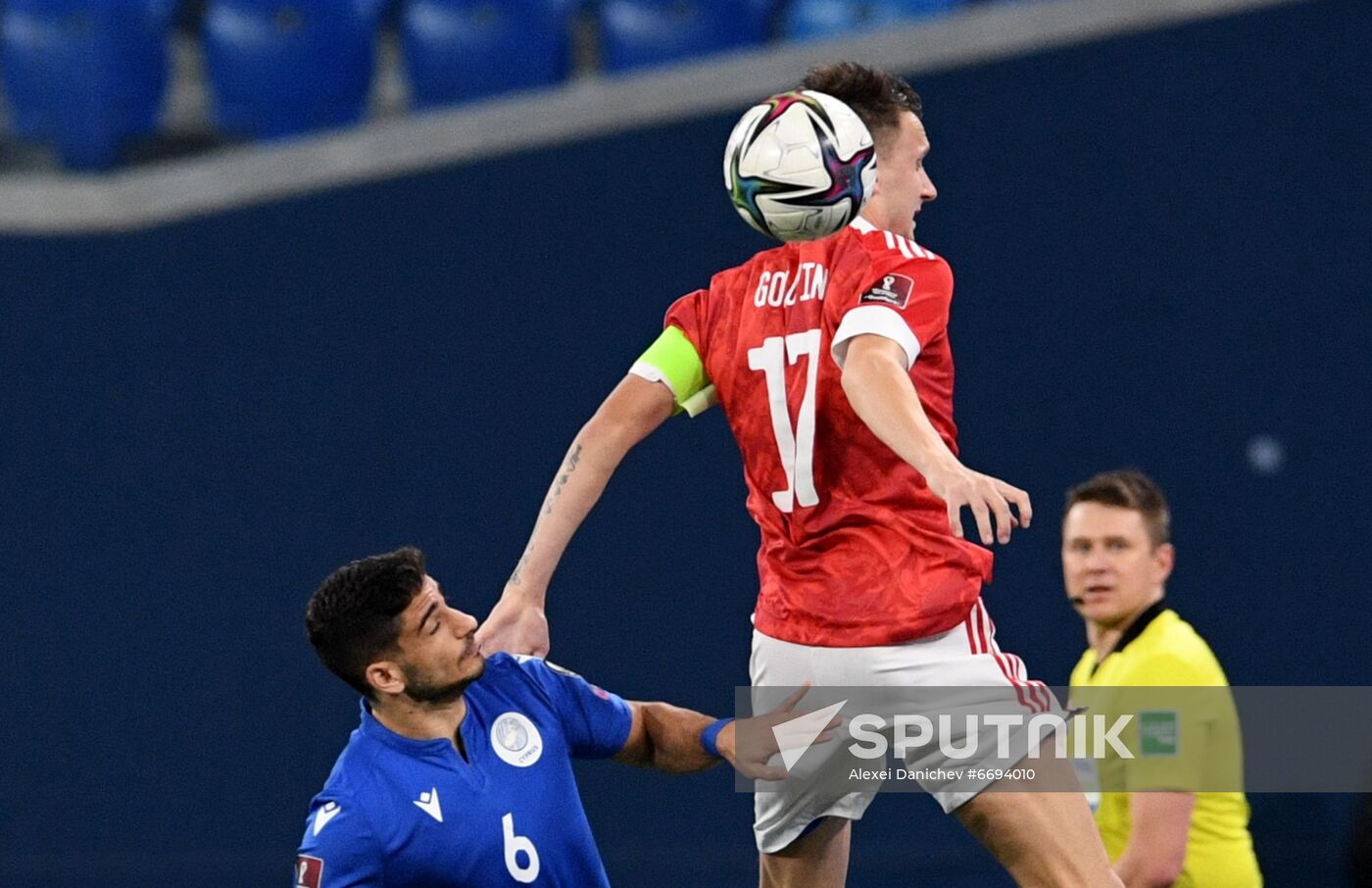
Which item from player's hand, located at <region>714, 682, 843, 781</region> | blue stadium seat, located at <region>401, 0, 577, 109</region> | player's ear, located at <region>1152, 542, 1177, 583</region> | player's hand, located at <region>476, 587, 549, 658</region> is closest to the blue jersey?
player's hand, located at <region>476, 587, 549, 658</region>

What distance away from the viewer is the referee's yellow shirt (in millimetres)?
4770

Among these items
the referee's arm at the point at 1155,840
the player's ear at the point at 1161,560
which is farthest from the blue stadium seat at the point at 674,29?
the referee's arm at the point at 1155,840

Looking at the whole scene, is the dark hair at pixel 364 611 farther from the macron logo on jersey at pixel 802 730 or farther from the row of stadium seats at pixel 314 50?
the row of stadium seats at pixel 314 50

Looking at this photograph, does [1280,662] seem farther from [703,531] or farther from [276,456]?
[276,456]

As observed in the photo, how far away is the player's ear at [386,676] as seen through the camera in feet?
12.5

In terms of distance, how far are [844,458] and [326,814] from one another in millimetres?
1209

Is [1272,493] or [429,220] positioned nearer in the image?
[1272,493]

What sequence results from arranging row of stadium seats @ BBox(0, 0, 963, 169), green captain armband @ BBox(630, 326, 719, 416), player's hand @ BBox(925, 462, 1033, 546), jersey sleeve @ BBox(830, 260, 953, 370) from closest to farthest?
player's hand @ BBox(925, 462, 1033, 546) < jersey sleeve @ BBox(830, 260, 953, 370) < green captain armband @ BBox(630, 326, 719, 416) < row of stadium seats @ BBox(0, 0, 963, 169)

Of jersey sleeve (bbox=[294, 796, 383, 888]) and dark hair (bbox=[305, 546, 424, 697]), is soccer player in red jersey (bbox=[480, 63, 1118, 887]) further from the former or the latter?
jersey sleeve (bbox=[294, 796, 383, 888])

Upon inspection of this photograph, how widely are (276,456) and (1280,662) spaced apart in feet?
12.4

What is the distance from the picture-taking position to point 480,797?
386cm

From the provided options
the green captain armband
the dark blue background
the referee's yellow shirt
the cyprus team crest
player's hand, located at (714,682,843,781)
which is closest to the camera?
player's hand, located at (714,682,843,781)

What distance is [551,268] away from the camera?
7340mm

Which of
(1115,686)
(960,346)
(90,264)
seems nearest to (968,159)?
(960,346)
